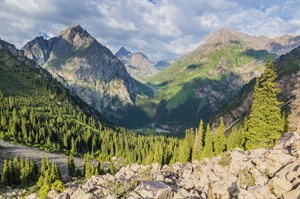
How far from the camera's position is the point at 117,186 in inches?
2040

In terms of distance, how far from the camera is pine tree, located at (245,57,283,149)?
7169cm

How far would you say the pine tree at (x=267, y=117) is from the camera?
71688 millimetres

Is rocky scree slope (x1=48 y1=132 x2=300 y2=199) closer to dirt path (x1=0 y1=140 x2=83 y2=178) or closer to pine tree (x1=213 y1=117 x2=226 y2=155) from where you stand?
pine tree (x1=213 y1=117 x2=226 y2=155)

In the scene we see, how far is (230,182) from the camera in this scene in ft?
146

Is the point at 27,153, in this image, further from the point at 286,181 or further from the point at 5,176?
the point at 286,181

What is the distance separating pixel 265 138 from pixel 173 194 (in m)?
38.3

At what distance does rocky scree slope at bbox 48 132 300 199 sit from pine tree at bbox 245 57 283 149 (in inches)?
619

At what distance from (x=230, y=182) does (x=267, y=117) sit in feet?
112

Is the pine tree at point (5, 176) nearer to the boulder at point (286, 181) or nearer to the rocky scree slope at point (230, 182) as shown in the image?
the rocky scree slope at point (230, 182)

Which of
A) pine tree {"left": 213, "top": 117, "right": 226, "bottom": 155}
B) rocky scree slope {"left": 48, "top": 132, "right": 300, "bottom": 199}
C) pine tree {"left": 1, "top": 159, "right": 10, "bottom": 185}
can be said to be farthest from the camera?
pine tree {"left": 213, "top": 117, "right": 226, "bottom": 155}

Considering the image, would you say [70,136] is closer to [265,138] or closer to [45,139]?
[45,139]

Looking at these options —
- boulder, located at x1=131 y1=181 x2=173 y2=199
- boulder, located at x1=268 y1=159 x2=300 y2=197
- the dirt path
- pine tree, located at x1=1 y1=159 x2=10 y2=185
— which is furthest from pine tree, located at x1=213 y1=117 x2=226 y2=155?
pine tree, located at x1=1 y1=159 x2=10 y2=185

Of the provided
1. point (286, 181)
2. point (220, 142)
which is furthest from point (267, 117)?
point (286, 181)


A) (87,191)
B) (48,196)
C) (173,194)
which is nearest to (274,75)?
(173,194)
